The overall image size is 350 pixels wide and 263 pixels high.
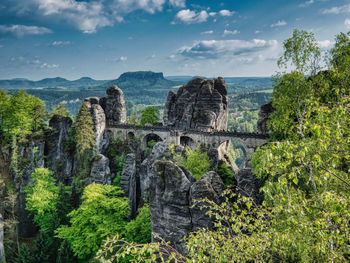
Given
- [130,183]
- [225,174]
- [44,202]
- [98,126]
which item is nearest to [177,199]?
[225,174]

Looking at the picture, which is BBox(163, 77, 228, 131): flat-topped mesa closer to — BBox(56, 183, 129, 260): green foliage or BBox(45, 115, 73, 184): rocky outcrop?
BBox(45, 115, 73, 184): rocky outcrop

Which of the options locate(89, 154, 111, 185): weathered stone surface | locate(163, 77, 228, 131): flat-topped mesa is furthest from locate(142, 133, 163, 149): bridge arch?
locate(89, 154, 111, 185): weathered stone surface

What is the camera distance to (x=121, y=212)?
70.7ft

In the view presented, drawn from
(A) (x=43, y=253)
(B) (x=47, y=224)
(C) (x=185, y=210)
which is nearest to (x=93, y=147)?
(B) (x=47, y=224)

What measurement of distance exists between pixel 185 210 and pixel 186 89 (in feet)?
105

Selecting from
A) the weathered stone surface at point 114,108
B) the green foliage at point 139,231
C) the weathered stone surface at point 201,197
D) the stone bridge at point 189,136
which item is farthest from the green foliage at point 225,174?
the weathered stone surface at point 114,108

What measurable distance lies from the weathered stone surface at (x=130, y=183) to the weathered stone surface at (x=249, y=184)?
16768mm

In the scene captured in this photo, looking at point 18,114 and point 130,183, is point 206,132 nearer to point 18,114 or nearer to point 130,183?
point 130,183

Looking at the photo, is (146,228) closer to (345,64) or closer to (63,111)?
(345,64)

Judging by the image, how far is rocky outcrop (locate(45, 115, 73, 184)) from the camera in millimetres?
36219

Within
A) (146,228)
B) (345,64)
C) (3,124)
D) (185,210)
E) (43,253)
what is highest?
(345,64)

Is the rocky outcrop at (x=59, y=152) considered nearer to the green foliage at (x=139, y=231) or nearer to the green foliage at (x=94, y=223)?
the green foliage at (x=94, y=223)

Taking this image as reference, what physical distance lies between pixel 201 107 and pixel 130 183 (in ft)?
68.3

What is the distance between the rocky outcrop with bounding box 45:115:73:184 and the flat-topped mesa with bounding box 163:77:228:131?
68.4 feet
